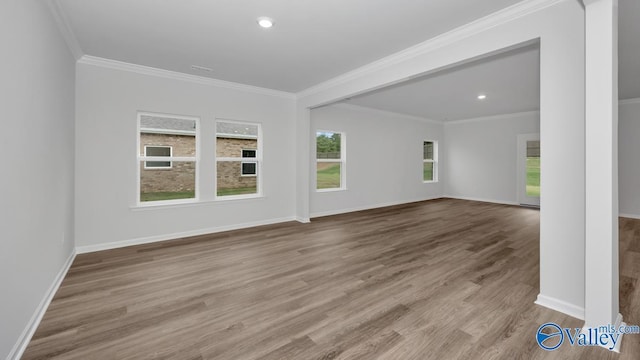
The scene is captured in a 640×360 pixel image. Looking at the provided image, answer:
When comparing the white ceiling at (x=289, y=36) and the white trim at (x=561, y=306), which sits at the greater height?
the white ceiling at (x=289, y=36)

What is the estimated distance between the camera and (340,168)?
6797mm

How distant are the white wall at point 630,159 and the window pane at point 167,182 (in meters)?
12.0

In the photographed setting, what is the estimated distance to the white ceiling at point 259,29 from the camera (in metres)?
2.51

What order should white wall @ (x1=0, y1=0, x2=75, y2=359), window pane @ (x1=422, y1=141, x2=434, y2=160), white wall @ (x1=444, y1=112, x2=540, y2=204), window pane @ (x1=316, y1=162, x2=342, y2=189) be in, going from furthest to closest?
1. window pane @ (x1=422, y1=141, x2=434, y2=160)
2. white wall @ (x1=444, y1=112, x2=540, y2=204)
3. window pane @ (x1=316, y1=162, x2=342, y2=189)
4. white wall @ (x1=0, y1=0, x2=75, y2=359)

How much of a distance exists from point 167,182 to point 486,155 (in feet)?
37.2

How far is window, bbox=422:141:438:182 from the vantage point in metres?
9.07

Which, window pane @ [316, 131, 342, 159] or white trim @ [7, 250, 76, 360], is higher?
window pane @ [316, 131, 342, 159]

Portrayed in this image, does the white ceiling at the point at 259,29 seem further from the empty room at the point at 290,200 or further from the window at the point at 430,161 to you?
the window at the point at 430,161

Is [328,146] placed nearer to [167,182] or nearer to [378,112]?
[378,112]

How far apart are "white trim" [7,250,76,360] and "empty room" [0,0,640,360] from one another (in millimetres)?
17

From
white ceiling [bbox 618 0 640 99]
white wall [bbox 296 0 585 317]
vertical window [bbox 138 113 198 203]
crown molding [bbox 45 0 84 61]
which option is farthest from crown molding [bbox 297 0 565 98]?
vertical window [bbox 138 113 198 203]

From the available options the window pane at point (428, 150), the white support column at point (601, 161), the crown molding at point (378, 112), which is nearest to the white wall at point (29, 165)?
the white support column at point (601, 161)

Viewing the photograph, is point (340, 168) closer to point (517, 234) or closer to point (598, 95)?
point (517, 234)

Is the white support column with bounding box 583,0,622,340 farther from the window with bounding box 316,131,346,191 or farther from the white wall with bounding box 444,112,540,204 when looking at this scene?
the white wall with bounding box 444,112,540,204
